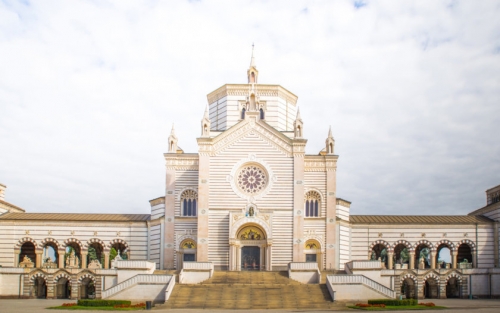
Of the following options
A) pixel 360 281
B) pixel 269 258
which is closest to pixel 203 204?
pixel 269 258

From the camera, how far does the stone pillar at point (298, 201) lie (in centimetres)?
5947

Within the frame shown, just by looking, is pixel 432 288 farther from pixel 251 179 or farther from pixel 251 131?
pixel 251 131

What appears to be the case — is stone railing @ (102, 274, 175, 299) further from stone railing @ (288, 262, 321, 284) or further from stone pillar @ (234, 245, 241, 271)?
stone railing @ (288, 262, 321, 284)

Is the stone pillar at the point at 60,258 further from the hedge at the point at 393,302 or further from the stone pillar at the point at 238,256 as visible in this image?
the hedge at the point at 393,302

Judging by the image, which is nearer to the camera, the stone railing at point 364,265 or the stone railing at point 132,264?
the stone railing at point 364,265

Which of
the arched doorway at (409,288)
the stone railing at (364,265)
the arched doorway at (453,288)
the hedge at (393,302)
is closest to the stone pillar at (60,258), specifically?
the stone railing at (364,265)

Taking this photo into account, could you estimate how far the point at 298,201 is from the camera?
2379 inches

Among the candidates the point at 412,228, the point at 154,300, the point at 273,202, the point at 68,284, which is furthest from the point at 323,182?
the point at 68,284

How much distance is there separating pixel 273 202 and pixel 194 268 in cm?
1042

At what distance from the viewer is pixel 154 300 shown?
1962 inches

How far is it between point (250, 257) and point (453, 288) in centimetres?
1874

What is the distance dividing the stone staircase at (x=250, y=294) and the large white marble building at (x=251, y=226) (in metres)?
3.00

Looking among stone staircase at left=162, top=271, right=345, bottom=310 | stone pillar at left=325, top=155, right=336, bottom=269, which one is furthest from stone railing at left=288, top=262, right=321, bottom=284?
stone pillar at left=325, top=155, right=336, bottom=269

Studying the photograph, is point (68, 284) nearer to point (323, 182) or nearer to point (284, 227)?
point (284, 227)
